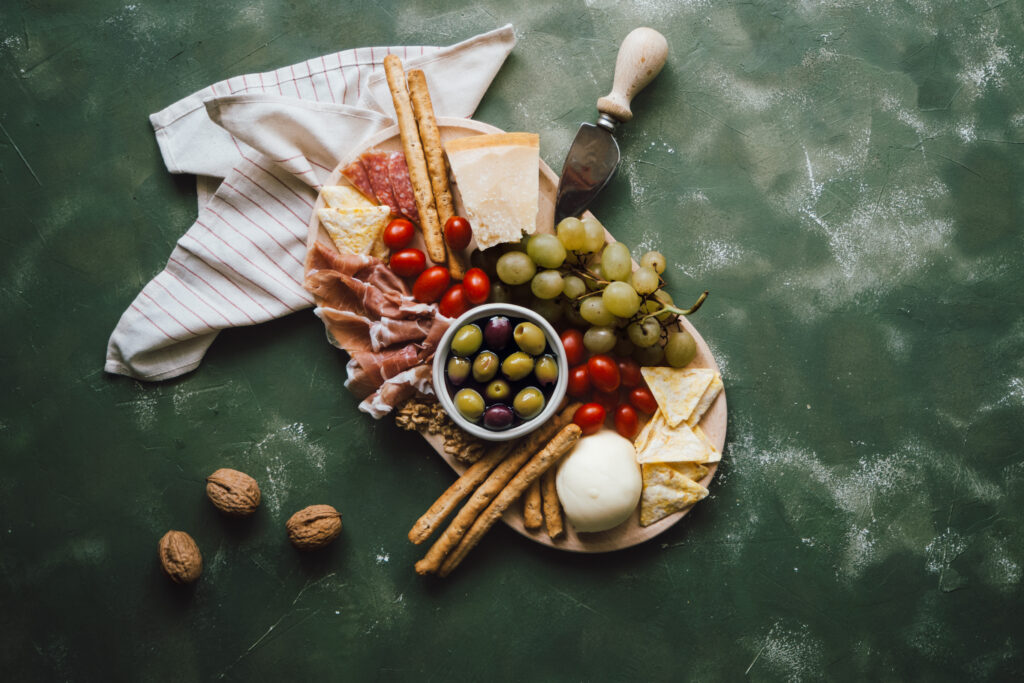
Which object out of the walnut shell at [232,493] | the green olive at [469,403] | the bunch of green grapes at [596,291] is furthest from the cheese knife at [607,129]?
the walnut shell at [232,493]

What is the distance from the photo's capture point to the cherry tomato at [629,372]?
6.61 ft

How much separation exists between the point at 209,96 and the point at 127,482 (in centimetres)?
124

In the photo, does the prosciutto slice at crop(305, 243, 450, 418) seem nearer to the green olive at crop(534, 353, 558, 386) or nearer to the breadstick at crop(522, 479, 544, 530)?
the green olive at crop(534, 353, 558, 386)

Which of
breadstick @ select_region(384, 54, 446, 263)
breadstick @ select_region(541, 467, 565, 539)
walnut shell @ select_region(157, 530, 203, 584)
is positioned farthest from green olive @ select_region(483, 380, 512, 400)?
walnut shell @ select_region(157, 530, 203, 584)

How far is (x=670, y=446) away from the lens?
1987 mm

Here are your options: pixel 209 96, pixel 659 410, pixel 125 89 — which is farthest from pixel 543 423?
pixel 125 89

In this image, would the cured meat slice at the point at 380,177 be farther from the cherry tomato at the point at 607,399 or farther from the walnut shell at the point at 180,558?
the walnut shell at the point at 180,558

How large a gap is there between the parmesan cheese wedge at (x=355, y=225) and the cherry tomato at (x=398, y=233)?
27 mm

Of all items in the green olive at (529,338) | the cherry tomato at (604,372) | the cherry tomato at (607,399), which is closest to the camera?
the green olive at (529,338)

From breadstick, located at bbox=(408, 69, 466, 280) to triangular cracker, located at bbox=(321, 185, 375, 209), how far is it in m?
0.21

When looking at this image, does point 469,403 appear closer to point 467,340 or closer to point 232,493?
point 467,340

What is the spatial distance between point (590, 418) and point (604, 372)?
144mm

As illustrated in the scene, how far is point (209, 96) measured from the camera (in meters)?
2.19

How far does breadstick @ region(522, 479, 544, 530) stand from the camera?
2004mm
